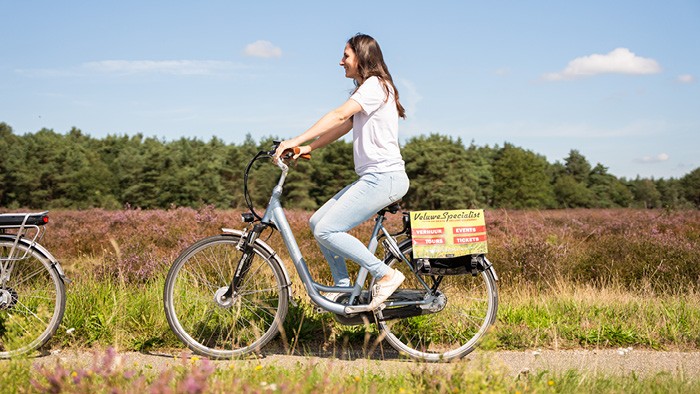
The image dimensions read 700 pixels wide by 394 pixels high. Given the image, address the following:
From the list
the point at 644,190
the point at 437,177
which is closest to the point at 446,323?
the point at 437,177

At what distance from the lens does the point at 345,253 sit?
4.50m

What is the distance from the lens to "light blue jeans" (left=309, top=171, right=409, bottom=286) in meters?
4.42

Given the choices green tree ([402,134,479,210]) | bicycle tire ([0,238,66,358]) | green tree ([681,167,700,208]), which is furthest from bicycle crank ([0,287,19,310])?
green tree ([402,134,479,210])

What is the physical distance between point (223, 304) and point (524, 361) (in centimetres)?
209

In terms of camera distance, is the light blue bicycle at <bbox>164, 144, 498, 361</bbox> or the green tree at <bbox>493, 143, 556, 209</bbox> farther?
the green tree at <bbox>493, 143, 556, 209</bbox>

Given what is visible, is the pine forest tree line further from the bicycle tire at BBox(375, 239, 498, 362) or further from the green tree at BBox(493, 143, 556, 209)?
the bicycle tire at BBox(375, 239, 498, 362)

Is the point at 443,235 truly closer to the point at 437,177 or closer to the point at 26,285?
the point at 26,285

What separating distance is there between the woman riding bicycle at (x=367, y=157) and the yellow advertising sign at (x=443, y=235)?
0.88ft

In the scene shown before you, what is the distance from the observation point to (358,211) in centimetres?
445

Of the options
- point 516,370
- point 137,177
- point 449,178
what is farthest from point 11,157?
point 516,370

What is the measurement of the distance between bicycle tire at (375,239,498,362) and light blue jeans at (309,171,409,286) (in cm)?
33

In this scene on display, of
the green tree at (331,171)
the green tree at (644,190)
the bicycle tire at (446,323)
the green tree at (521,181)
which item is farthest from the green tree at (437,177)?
the bicycle tire at (446,323)

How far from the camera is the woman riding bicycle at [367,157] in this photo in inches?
173

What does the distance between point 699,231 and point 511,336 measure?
30.0 ft
